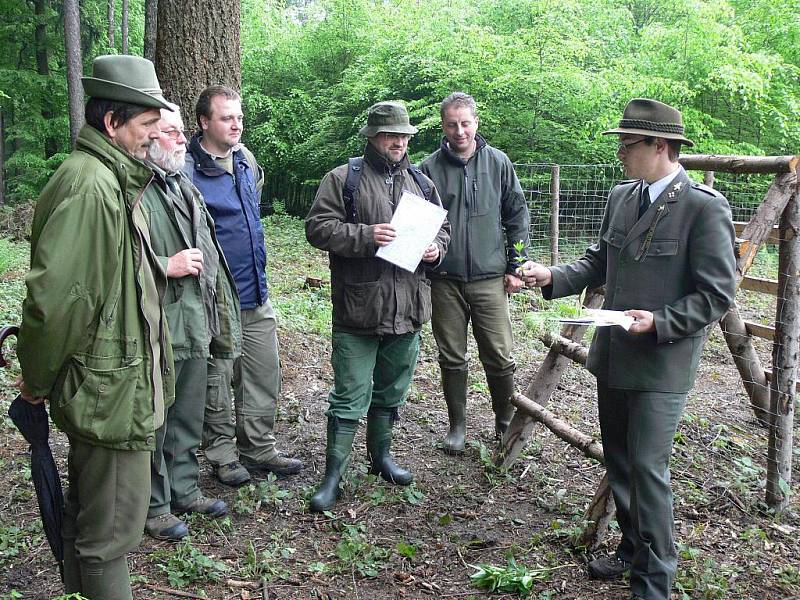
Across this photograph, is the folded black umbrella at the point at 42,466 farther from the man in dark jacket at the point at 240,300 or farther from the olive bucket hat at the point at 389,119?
the olive bucket hat at the point at 389,119

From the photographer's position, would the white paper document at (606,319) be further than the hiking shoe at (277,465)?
No

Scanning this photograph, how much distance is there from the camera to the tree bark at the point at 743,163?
381 centimetres

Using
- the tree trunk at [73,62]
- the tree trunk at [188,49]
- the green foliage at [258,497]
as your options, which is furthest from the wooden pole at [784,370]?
the tree trunk at [73,62]

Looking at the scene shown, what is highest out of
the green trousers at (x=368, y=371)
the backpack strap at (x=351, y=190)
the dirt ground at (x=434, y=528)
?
the backpack strap at (x=351, y=190)

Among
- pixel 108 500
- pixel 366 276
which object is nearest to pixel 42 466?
pixel 108 500

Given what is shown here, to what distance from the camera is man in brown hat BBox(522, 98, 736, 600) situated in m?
2.95

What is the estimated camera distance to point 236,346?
156 inches

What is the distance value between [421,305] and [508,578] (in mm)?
1576

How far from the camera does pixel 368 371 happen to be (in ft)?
13.8

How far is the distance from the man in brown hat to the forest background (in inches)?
320

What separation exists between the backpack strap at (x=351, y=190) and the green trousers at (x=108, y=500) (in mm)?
1906

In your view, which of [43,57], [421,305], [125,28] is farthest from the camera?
[125,28]

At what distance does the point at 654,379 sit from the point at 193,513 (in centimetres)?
253

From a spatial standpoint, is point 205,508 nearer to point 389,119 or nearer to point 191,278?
point 191,278
